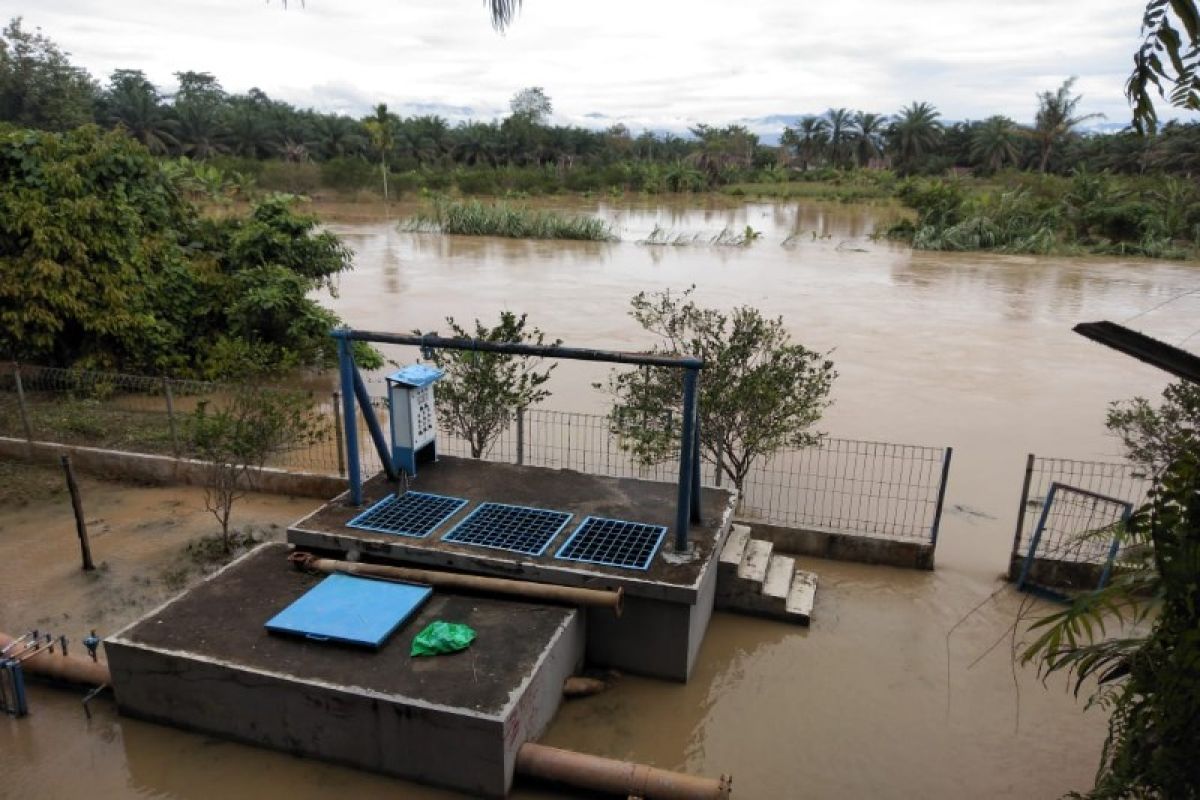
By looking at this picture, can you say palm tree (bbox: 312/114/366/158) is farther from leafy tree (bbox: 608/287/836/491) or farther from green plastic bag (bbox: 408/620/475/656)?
green plastic bag (bbox: 408/620/475/656)

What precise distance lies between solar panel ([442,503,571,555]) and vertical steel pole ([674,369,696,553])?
1061 mm

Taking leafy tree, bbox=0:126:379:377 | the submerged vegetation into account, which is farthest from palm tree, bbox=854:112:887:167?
leafy tree, bbox=0:126:379:377

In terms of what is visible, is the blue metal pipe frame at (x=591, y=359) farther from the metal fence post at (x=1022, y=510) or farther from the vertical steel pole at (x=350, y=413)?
the metal fence post at (x=1022, y=510)

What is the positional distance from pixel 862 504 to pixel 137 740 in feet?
25.6

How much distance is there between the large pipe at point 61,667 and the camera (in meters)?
6.00

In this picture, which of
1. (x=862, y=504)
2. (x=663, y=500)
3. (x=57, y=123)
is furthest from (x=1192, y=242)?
(x=57, y=123)

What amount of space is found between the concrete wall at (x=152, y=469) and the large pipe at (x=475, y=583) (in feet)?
9.72

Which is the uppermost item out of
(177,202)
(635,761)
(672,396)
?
(177,202)

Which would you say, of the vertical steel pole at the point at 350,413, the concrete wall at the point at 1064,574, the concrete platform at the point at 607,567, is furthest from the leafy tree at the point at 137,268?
the concrete wall at the point at 1064,574

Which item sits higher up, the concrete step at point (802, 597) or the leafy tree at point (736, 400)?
the leafy tree at point (736, 400)

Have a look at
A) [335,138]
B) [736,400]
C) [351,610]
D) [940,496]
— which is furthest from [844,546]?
[335,138]

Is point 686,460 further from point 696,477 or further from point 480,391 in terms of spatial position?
point 480,391

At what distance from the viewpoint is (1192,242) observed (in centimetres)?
3550

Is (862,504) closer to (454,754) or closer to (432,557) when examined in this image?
(432,557)
